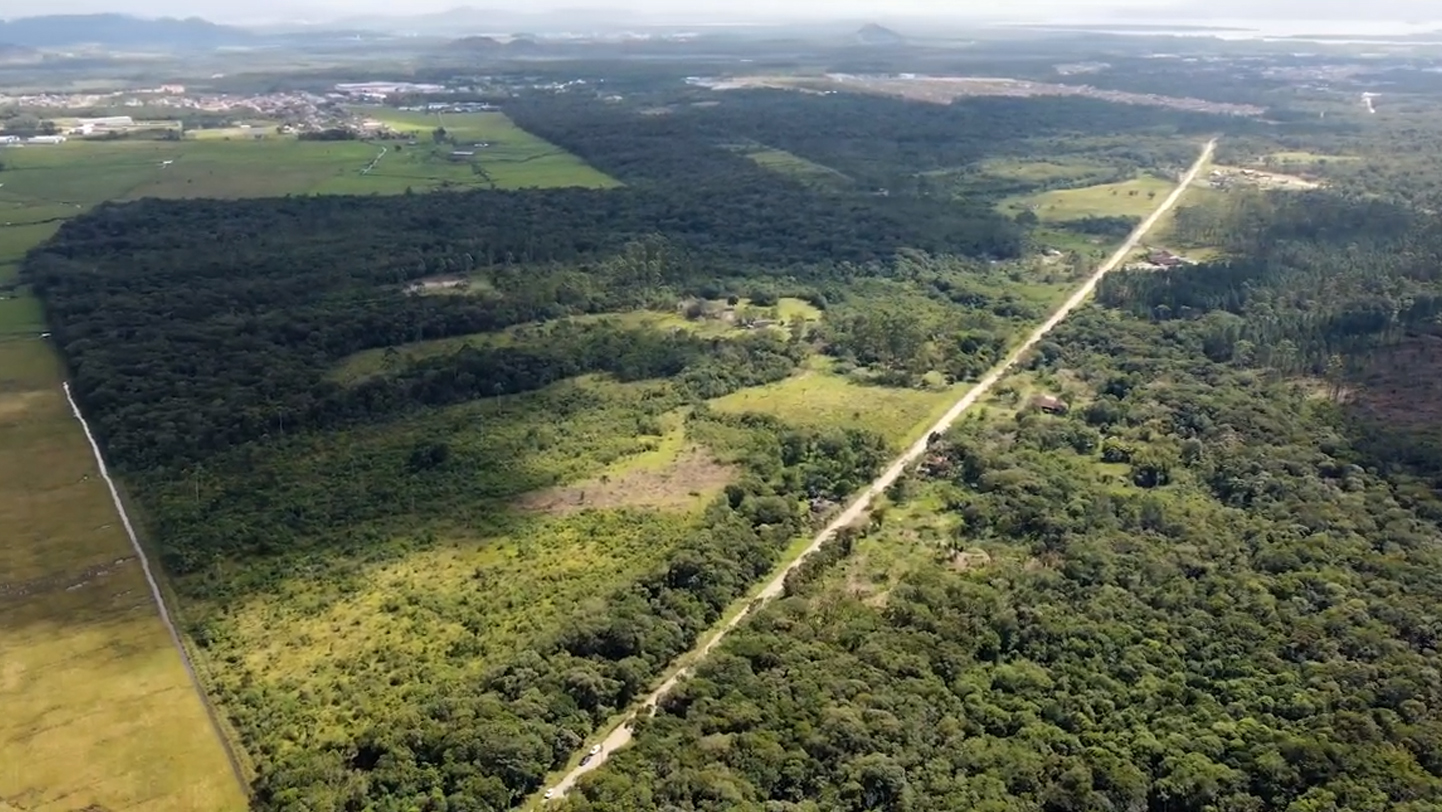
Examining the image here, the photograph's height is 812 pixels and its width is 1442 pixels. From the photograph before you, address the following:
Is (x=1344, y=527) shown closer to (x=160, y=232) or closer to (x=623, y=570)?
(x=623, y=570)

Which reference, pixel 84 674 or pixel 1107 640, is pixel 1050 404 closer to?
pixel 1107 640

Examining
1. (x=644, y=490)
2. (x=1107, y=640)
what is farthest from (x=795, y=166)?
(x=1107, y=640)

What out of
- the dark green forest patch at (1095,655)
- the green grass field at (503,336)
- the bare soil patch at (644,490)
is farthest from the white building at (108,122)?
the dark green forest patch at (1095,655)

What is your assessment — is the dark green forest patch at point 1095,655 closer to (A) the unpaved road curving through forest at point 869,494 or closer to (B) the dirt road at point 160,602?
(A) the unpaved road curving through forest at point 869,494

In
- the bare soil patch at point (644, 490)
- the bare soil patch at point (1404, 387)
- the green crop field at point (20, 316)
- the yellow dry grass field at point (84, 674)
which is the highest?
the green crop field at point (20, 316)

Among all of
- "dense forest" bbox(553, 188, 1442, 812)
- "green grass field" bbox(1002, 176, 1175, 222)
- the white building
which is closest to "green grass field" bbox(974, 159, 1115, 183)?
"green grass field" bbox(1002, 176, 1175, 222)

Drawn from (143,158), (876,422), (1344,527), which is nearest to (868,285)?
(876,422)
